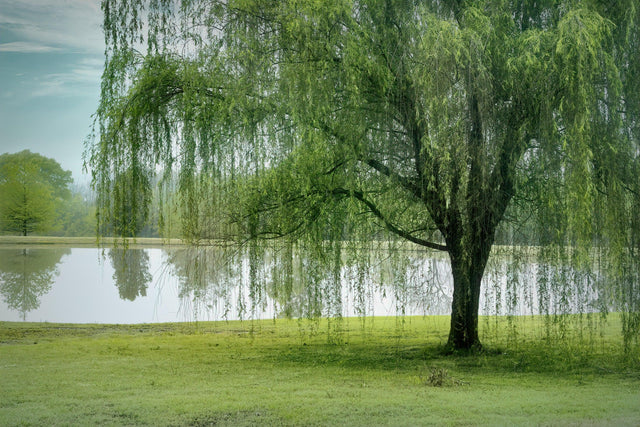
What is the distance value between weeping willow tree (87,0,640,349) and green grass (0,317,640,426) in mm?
939

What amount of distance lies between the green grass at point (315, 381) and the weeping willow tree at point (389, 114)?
0.94 metres

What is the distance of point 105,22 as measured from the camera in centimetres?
612

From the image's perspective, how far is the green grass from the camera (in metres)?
4.93

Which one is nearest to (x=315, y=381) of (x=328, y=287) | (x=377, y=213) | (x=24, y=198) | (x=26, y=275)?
(x=328, y=287)

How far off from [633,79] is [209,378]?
518cm

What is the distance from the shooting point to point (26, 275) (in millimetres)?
12953

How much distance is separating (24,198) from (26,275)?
169 inches

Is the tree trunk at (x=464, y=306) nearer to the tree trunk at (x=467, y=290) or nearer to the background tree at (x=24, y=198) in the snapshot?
the tree trunk at (x=467, y=290)

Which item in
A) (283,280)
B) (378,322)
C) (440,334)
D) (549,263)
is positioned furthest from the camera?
(378,322)

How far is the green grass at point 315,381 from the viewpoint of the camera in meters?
4.93

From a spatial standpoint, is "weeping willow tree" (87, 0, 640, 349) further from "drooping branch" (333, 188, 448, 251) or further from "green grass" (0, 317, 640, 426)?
"green grass" (0, 317, 640, 426)

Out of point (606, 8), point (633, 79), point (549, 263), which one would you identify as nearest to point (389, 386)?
point (549, 263)

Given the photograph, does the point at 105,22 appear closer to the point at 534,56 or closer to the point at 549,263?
the point at 534,56

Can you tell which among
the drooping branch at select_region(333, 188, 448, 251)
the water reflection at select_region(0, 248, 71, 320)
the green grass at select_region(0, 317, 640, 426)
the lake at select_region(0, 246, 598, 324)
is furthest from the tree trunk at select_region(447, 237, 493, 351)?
the water reflection at select_region(0, 248, 71, 320)
